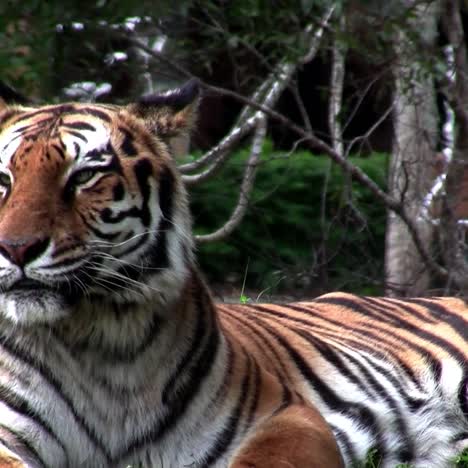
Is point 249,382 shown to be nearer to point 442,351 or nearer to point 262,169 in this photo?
point 442,351

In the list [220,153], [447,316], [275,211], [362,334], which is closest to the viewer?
[362,334]

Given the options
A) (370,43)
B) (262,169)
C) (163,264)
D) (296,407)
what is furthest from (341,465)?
(262,169)

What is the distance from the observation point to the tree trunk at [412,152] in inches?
273

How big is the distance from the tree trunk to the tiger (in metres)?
3.40

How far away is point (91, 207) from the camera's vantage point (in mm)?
3061

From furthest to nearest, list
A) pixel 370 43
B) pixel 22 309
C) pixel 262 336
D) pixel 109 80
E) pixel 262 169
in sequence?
1. pixel 262 169
2. pixel 109 80
3. pixel 370 43
4. pixel 262 336
5. pixel 22 309

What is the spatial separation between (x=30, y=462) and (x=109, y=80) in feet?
16.1

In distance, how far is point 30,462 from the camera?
3006 mm

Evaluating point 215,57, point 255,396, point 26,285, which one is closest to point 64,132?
point 26,285

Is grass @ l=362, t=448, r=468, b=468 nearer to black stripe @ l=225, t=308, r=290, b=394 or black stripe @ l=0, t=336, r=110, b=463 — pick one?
black stripe @ l=225, t=308, r=290, b=394

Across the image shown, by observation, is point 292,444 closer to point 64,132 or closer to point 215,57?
point 64,132

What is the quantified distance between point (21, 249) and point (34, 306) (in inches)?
7.1

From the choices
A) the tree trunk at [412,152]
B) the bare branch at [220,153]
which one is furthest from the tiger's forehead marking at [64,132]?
the bare branch at [220,153]

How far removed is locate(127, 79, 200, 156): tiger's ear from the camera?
3.42m
